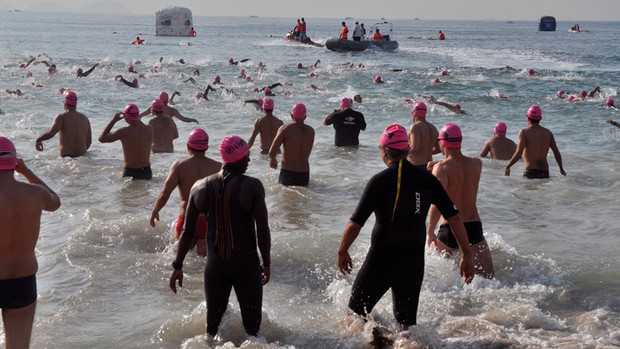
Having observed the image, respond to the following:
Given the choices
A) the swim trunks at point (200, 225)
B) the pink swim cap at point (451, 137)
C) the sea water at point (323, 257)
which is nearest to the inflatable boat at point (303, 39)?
the sea water at point (323, 257)

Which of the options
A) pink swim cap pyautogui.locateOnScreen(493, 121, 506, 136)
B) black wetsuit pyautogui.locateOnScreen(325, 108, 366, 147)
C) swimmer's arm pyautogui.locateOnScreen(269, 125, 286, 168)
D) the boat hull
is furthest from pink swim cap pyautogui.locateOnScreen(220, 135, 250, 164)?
the boat hull

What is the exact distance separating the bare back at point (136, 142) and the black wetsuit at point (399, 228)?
20.7 ft

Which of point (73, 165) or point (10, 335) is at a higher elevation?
point (10, 335)

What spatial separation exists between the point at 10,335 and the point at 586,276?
5.70 metres

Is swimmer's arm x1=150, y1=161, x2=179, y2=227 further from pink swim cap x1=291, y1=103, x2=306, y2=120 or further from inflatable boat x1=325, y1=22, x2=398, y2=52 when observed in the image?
inflatable boat x1=325, y1=22, x2=398, y2=52

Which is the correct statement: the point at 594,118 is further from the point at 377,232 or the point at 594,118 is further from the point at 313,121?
the point at 377,232

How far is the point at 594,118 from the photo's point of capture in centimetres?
2156

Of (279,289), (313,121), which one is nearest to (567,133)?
(313,121)

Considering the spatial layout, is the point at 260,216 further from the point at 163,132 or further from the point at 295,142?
the point at 163,132

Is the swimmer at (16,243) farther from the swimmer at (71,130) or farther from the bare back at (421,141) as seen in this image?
the swimmer at (71,130)

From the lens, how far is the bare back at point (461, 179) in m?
6.85

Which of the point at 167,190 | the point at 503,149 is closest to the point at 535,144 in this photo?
the point at 503,149

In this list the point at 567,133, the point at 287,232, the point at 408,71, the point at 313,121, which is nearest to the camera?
the point at 287,232

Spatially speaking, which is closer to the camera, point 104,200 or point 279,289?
point 279,289
